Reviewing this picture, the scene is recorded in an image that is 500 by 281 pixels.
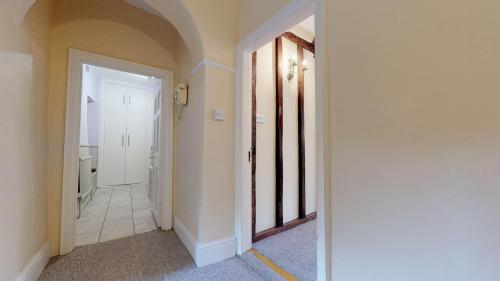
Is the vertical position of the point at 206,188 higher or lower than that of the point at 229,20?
lower

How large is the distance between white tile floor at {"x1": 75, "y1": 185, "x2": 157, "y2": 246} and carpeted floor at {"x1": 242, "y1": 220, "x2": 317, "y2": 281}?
1470 millimetres

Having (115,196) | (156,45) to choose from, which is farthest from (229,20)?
(115,196)

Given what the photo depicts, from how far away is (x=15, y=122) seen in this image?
47.4 inches

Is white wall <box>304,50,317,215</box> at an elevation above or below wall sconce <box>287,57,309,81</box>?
below

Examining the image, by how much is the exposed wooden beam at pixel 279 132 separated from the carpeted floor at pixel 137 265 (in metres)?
0.70

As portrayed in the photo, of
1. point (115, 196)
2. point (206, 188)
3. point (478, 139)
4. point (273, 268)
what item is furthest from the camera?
point (115, 196)

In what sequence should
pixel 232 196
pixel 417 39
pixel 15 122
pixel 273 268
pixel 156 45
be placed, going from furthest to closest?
pixel 156 45 → pixel 232 196 → pixel 273 268 → pixel 15 122 → pixel 417 39

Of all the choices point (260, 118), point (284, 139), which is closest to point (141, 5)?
point (260, 118)

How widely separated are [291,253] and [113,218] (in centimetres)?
252

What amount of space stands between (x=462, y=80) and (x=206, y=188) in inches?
64.6

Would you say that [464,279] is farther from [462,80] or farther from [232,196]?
[232,196]

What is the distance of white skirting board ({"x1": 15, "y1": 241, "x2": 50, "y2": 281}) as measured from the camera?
1.29m

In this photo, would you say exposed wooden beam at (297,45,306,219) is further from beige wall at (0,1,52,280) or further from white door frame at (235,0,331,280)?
beige wall at (0,1,52,280)

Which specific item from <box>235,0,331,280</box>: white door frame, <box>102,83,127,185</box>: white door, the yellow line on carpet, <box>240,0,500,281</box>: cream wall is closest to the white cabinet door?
<box>102,83,127,185</box>: white door
